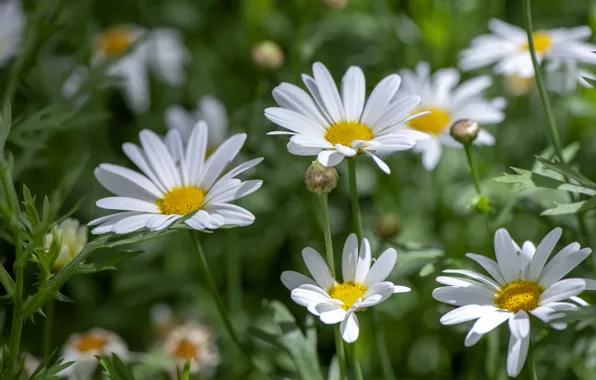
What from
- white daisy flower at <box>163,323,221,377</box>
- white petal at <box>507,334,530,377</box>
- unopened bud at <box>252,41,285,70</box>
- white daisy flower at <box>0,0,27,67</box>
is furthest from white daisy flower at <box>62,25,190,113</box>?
white petal at <box>507,334,530,377</box>

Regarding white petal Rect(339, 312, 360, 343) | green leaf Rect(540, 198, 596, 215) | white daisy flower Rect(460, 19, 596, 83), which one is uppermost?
white daisy flower Rect(460, 19, 596, 83)

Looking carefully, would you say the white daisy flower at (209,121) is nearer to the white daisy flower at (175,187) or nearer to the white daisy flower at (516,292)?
the white daisy flower at (175,187)

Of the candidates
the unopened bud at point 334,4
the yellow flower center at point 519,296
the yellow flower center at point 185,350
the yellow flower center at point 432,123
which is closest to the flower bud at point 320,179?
the yellow flower center at point 519,296

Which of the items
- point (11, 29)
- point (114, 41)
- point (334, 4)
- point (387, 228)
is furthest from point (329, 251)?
point (114, 41)

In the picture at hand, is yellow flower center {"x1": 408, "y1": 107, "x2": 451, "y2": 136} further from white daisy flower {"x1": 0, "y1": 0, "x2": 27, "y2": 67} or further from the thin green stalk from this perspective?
white daisy flower {"x1": 0, "y1": 0, "x2": 27, "y2": 67}

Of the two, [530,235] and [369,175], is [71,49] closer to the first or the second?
[369,175]

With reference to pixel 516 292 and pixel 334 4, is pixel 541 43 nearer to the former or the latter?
pixel 334 4
